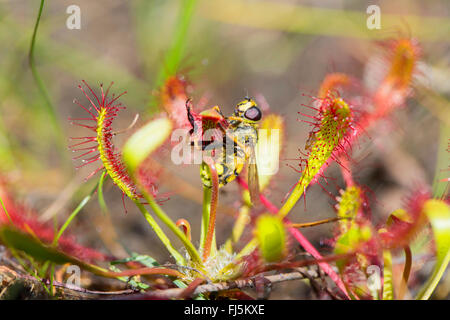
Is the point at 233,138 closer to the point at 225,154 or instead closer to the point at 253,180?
the point at 225,154

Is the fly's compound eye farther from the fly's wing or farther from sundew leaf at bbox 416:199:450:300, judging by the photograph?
sundew leaf at bbox 416:199:450:300

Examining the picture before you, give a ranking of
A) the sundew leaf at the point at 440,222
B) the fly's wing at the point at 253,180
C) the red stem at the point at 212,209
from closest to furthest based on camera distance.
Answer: the sundew leaf at the point at 440,222, the red stem at the point at 212,209, the fly's wing at the point at 253,180

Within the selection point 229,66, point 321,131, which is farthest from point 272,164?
point 229,66

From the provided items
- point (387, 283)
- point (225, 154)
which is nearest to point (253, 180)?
point (225, 154)

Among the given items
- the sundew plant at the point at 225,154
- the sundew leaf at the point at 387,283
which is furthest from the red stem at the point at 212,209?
the sundew leaf at the point at 387,283

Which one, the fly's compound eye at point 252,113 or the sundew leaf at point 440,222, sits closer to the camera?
the sundew leaf at point 440,222

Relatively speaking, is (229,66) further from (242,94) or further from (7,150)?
(7,150)

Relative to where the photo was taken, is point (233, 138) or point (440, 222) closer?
point (440, 222)

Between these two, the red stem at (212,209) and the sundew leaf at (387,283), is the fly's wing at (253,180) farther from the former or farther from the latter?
the sundew leaf at (387,283)

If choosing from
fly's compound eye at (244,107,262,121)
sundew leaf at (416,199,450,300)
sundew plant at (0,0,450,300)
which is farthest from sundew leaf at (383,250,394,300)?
fly's compound eye at (244,107,262,121)
